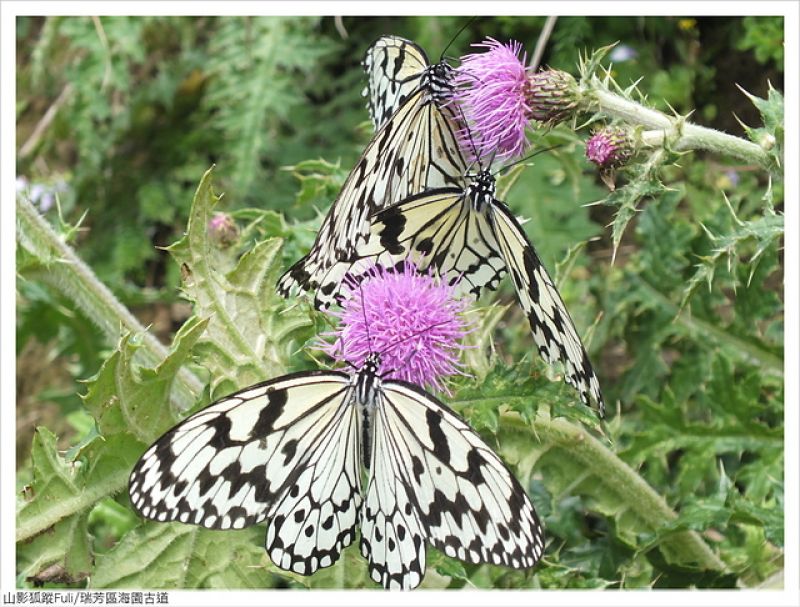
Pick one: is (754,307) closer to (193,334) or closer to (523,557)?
(523,557)

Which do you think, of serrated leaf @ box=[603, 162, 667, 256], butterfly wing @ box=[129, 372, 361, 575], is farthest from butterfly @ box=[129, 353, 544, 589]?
serrated leaf @ box=[603, 162, 667, 256]

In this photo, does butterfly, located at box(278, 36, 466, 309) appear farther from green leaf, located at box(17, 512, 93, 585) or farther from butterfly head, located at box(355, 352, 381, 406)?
green leaf, located at box(17, 512, 93, 585)

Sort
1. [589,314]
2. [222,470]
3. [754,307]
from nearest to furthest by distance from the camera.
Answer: [222,470] → [754,307] → [589,314]

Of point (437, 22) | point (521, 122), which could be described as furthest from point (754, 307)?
point (437, 22)

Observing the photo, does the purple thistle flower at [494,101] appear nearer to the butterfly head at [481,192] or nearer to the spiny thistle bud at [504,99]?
the spiny thistle bud at [504,99]

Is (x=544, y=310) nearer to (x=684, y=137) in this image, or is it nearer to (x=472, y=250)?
(x=472, y=250)

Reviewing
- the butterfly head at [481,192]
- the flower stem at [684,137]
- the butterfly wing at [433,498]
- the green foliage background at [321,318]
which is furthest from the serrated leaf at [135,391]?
the flower stem at [684,137]

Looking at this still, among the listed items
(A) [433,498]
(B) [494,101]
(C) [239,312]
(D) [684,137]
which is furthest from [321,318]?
(D) [684,137]
